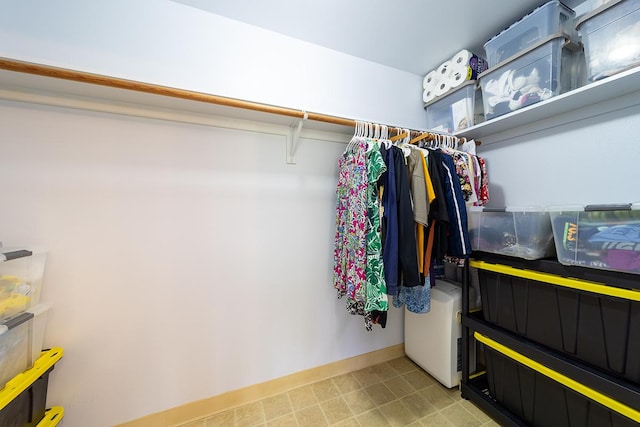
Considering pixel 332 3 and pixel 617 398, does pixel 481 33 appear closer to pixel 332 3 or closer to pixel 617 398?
pixel 332 3

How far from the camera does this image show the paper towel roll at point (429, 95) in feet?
5.72

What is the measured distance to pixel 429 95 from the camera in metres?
1.79

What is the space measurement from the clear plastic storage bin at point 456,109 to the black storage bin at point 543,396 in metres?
1.39

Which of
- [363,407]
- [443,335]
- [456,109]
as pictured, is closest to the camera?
[363,407]

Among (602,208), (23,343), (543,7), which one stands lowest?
(23,343)

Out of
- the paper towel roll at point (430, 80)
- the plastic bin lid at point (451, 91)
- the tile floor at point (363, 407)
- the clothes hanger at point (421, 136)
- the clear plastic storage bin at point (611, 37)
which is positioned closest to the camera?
the clear plastic storage bin at point (611, 37)

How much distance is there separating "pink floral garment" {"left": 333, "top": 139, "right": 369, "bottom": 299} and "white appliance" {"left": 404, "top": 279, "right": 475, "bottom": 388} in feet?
2.29

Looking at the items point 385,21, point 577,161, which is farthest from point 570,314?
point 385,21

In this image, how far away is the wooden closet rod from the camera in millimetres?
808

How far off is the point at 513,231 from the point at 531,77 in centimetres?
83

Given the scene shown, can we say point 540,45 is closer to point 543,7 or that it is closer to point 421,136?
point 543,7

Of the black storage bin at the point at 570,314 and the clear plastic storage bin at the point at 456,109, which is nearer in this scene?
the black storage bin at the point at 570,314

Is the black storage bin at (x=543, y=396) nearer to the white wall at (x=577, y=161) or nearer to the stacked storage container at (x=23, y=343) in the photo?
the white wall at (x=577, y=161)

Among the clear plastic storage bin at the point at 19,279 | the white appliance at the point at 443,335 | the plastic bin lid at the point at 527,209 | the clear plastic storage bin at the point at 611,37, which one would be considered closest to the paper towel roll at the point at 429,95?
the clear plastic storage bin at the point at 611,37
